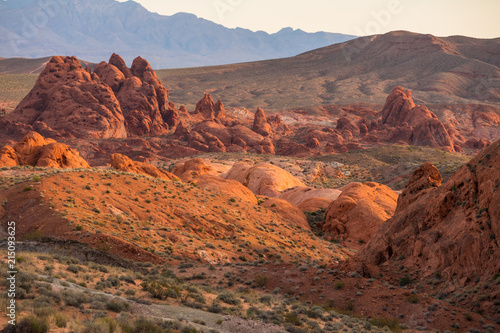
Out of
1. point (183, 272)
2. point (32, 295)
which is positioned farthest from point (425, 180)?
point (32, 295)

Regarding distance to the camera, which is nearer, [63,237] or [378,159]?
[63,237]

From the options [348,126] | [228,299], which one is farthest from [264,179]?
[348,126]

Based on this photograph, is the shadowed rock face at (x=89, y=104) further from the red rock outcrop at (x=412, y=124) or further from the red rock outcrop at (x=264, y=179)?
the red rock outcrop at (x=412, y=124)

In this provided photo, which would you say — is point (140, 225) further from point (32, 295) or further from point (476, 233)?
point (476, 233)

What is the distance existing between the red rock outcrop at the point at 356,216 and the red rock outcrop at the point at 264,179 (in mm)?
13378

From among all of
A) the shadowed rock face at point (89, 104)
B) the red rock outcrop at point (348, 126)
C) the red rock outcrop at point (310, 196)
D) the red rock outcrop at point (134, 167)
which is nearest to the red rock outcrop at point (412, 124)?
the red rock outcrop at point (348, 126)

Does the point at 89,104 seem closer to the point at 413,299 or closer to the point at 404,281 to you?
the point at 404,281

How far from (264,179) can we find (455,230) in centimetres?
3768

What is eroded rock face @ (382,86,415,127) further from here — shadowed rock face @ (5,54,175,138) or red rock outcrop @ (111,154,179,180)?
red rock outcrop @ (111,154,179,180)

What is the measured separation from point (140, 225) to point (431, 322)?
1925 cm

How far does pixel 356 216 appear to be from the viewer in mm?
42406

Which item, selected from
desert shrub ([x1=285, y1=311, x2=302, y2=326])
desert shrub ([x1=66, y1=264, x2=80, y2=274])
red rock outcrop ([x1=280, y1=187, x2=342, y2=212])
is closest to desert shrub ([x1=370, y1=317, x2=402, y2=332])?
desert shrub ([x1=285, y1=311, x2=302, y2=326])

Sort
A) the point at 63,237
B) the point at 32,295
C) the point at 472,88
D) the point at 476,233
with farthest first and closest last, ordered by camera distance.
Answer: the point at 472,88
the point at 63,237
the point at 476,233
the point at 32,295

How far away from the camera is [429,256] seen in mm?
23750
